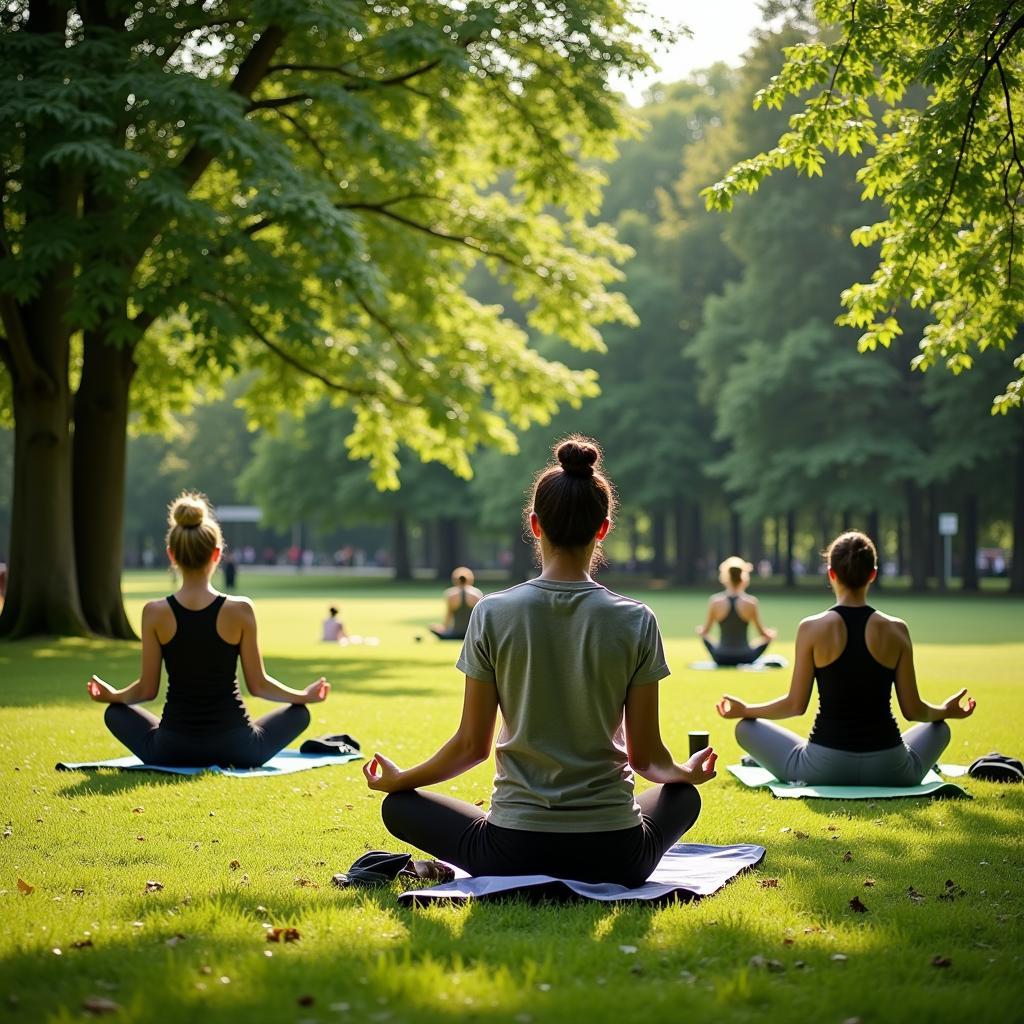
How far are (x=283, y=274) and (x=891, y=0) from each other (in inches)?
370

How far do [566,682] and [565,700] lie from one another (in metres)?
0.07

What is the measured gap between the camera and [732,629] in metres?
19.7

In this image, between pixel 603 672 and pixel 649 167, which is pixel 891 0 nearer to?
pixel 603 672

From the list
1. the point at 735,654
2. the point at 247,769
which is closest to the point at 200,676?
the point at 247,769

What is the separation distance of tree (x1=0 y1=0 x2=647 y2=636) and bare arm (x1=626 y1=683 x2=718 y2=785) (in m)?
12.3

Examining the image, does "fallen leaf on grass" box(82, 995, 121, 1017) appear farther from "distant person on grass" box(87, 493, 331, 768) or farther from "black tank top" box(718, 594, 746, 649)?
"black tank top" box(718, 594, 746, 649)

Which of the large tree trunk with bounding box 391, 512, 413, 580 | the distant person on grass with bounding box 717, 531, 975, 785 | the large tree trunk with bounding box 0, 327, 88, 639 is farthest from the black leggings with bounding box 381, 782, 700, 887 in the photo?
the large tree trunk with bounding box 391, 512, 413, 580

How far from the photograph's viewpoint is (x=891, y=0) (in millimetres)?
11031

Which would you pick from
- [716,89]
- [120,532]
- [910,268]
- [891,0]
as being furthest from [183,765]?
[716,89]

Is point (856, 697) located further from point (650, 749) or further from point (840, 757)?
point (650, 749)

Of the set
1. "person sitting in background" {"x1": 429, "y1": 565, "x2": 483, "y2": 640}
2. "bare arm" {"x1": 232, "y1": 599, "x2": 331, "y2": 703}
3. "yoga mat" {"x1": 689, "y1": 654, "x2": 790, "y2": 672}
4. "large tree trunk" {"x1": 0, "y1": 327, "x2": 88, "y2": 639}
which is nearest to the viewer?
"bare arm" {"x1": 232, "y1": 599, "x2": 331, "y2": 703}

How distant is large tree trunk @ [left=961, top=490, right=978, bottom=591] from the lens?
1984 inches

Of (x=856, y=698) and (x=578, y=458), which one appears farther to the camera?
(x=856, y=698)

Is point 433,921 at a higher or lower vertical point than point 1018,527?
lower
